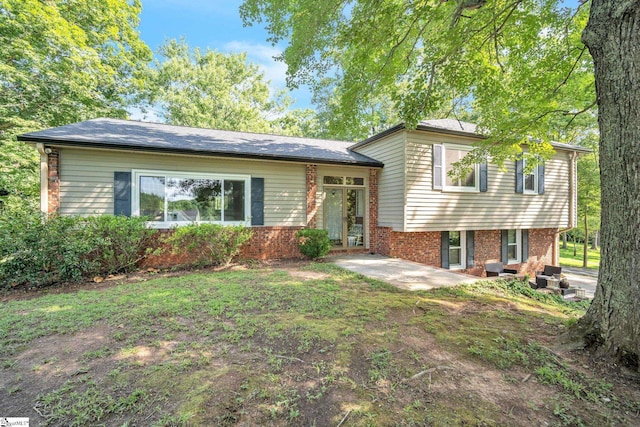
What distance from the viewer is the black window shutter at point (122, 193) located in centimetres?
686

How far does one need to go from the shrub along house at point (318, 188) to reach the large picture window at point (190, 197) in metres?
0.03

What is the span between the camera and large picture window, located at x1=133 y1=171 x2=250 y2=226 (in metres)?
7.22

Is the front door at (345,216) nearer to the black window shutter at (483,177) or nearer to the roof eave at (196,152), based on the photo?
the roof eave at (196,152)

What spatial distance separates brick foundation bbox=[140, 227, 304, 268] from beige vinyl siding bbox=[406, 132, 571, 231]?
11.9 feet

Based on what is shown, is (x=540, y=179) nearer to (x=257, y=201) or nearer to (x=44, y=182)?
(x=257, y=201)

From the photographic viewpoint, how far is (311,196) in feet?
29.2

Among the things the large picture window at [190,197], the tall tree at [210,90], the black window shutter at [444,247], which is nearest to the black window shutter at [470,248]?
the black window shutter at [444,247]

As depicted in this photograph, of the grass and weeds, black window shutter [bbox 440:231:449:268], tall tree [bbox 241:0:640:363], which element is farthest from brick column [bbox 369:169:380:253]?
the grass and weeds

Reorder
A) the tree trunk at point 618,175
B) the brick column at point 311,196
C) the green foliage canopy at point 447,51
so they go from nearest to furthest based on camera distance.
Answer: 1. the tree trunk at point 618,175
2. the green foliage canopy at point 447,51
3. the brick column at point 311,196

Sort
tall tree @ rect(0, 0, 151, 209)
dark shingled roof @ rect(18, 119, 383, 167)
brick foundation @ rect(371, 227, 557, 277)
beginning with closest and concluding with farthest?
dark shingled roof @ rect(18, 119, 383, 167), brick foundation @ rect(371, 227, 557, 277), tall tree @ rect(0, 0, 151, 209)

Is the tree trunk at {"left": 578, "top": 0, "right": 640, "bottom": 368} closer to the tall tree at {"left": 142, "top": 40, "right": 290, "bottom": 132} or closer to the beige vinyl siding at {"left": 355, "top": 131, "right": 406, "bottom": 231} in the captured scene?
the beige vinyl siding at {"left": 355, "top": 131, "right": 406, "bottom": 231}

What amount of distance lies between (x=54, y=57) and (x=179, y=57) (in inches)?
496

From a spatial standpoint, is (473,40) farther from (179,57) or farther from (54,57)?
(179,57)

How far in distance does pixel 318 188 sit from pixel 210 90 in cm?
1692
